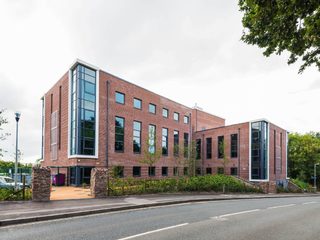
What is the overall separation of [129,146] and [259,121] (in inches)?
769

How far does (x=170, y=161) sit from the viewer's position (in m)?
40.0

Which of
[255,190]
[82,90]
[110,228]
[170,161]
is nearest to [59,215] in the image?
[110,228]

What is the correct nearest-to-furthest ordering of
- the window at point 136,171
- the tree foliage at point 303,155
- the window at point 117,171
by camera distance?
1. the window at point 117,171
2. the window at point 136,171
3. the tree foliage at point 303,155

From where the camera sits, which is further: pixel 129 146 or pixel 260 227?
pixel 129 146

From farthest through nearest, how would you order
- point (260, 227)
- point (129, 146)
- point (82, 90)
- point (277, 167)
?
point (277, 167) < point (129, 146) < point (82, 90) < point (260, 227)

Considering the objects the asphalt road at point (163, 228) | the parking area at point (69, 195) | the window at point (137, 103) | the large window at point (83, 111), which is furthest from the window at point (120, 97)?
the asphalt road at point (163, 228)

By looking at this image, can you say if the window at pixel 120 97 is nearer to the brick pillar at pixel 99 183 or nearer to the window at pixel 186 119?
the window at pixel 186 119

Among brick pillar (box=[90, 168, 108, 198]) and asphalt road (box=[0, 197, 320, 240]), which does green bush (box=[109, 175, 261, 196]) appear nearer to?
brick pillar (box=[90, 168, 108, 198])

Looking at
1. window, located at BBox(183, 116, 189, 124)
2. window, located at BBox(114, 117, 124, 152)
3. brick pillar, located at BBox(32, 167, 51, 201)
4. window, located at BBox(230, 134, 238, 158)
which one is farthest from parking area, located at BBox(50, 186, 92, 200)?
window, located at BBox(230, 134, 238, 158)

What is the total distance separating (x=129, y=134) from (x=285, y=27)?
28.0 meters

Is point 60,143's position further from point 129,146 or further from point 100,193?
point 100,193

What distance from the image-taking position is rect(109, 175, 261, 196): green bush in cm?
1872

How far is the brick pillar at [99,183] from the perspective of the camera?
A: 16672mm

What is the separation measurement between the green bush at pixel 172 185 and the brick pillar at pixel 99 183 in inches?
32.5
